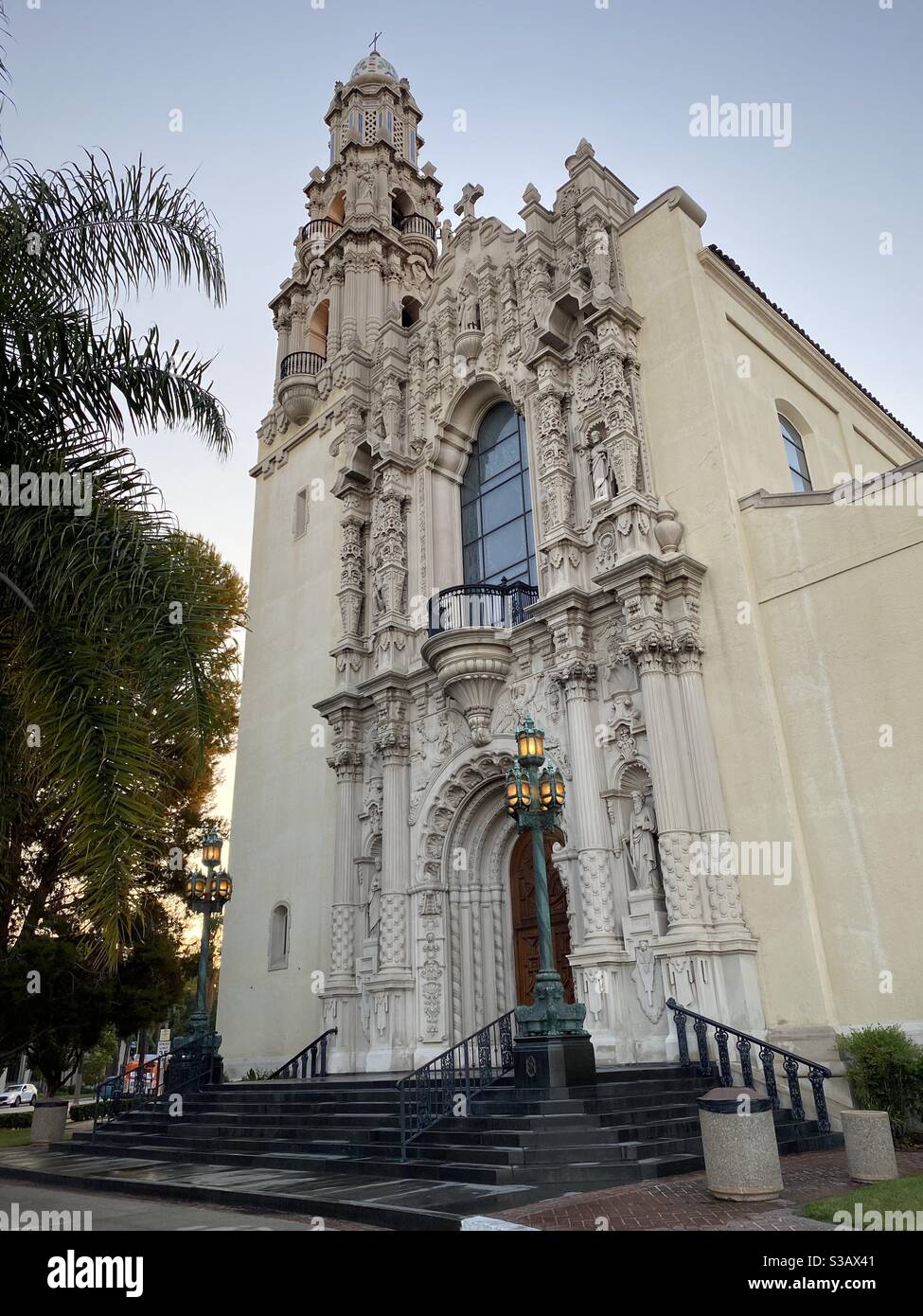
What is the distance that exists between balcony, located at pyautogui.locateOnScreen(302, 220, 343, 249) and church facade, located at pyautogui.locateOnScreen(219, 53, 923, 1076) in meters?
4.58

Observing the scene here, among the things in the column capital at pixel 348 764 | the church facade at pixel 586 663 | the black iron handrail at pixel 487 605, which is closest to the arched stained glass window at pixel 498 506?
the church facade at pixel 586 663

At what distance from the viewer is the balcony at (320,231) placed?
30766mm

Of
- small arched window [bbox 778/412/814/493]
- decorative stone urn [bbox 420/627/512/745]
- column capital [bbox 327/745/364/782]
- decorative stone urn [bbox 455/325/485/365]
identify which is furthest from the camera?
decorative stone urn [bbox 455/325/485/365]

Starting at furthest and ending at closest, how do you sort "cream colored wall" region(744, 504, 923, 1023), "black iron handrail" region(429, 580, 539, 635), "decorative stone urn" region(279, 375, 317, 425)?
"decorative stone urn" region(279, 375, 317, 425), "black iron handrail" region(429, 580, 539, 635), "cream colored wall" region(744, 504, 923, 1023)

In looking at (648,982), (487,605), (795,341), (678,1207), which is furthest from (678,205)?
(678,1207)

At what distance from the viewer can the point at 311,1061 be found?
19125mm

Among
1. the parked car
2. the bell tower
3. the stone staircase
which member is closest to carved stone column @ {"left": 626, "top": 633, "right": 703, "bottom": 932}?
the stone staircase

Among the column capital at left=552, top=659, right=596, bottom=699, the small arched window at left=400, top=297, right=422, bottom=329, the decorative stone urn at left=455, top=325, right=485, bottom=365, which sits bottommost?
the column capital at left=552, top=659, right=596, bottom=699

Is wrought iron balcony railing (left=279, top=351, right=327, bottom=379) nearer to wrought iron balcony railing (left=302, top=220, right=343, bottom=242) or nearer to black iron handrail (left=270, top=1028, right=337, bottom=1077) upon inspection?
wrought iron balcony railing (left=302, top=220, right=343, bottom=242)

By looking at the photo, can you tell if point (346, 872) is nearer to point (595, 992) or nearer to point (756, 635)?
point (595, 992)

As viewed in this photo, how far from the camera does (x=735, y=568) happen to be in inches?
614

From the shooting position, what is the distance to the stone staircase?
27.9 feet

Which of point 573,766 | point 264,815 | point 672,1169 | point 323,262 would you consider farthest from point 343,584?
point 672,1169

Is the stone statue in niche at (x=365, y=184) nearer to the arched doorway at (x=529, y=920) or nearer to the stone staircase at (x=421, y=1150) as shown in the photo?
the arched doorway at (x=529, y=920)
